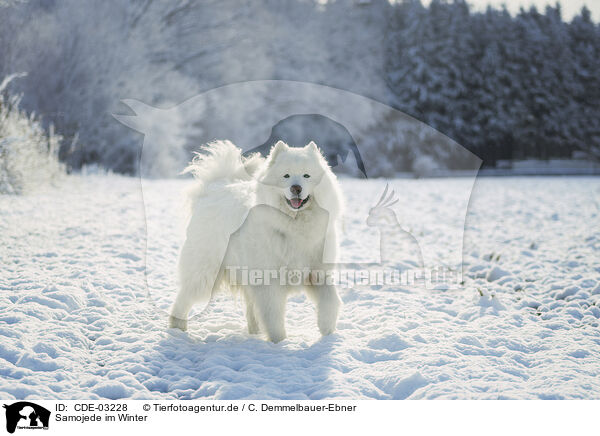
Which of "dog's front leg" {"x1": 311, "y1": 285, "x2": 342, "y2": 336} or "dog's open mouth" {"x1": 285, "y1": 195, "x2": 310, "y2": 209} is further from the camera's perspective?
"dog's front leg" {"x1": 311, "y1": 285, "x2": 342, "y2": 336}

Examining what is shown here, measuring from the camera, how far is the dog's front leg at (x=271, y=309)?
3334 millimetres

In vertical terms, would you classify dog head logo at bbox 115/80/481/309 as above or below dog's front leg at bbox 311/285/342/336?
above

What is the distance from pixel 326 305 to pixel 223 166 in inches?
60.7

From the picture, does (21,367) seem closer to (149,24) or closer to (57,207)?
(57,207)

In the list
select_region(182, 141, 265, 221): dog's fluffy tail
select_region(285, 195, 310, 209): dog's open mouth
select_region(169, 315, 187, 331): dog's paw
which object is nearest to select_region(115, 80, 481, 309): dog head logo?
select_region(182, 141, 265, 221): dog's fluffy tail

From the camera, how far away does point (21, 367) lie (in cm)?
276

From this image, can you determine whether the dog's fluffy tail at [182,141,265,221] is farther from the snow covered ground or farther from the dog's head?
the snow covered ground

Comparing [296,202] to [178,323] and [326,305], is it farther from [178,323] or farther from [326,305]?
[178,323]

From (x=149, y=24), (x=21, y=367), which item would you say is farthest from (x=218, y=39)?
(x=21, y=367)
